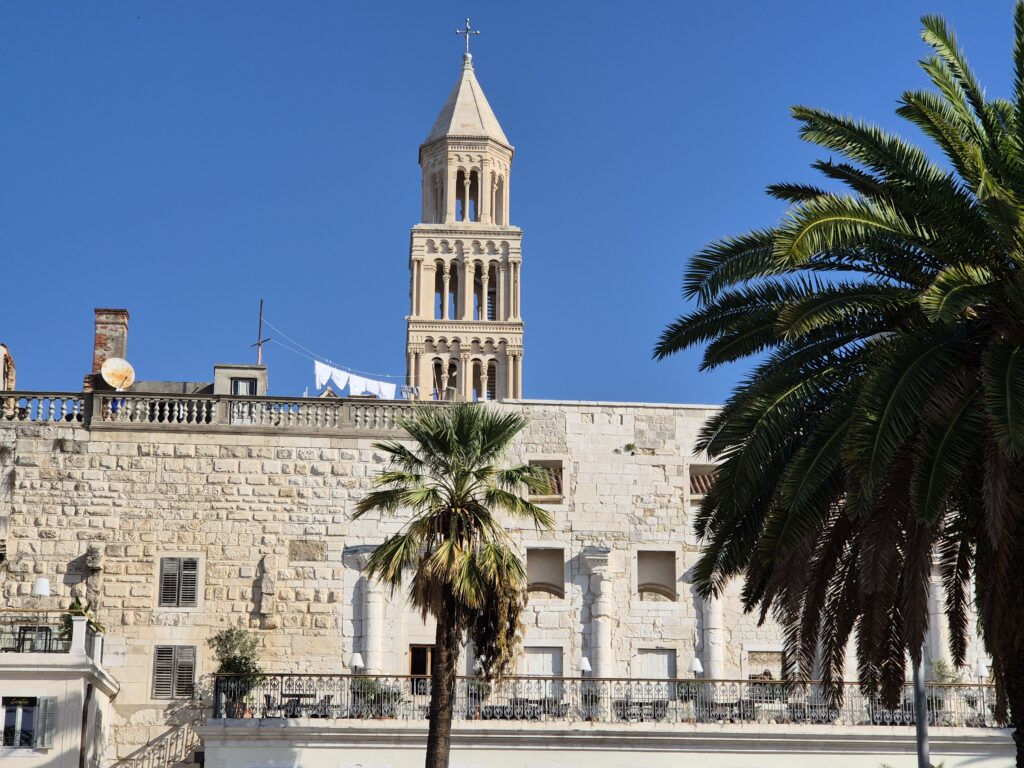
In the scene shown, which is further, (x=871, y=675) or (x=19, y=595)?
(x=19, y=595)

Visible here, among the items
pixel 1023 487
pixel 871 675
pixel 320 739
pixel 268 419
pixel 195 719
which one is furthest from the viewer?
pixel 268 419

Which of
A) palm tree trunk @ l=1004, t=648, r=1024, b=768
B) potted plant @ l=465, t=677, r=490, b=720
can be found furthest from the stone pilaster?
palm tree trunk @ l=1004, t=648, r=1024, b=768

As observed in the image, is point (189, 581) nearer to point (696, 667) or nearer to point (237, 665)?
point (237, 665)

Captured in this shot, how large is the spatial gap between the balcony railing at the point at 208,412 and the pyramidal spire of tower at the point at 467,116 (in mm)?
39650

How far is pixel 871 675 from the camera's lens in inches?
790

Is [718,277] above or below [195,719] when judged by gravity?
above

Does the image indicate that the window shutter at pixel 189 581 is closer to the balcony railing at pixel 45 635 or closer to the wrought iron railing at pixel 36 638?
the balcony railing at pixel 45 635

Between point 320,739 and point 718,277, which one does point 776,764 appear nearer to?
point 320,739

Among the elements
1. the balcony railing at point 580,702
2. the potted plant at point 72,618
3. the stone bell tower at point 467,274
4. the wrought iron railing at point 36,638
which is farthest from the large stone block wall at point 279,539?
the stone bell tower at point 467,274

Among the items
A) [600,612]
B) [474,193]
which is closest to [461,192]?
[474,193]

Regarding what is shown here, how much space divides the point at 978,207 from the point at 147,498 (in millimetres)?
22113

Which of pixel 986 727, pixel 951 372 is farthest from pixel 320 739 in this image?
pixel 951 372

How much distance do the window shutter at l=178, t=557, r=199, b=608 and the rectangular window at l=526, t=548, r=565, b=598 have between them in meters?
7.49

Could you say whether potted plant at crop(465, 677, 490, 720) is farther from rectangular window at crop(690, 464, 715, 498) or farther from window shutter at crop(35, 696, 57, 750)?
window shutter at crop(35, 696, 57, 750)
